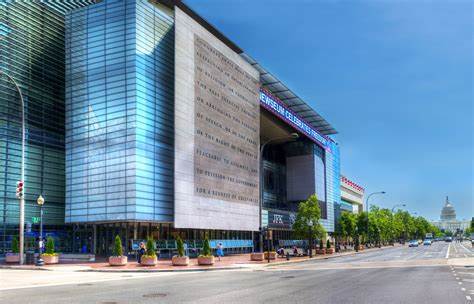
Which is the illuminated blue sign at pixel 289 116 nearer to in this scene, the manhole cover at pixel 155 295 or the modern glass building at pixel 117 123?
the modern glass building at pixel 117 123

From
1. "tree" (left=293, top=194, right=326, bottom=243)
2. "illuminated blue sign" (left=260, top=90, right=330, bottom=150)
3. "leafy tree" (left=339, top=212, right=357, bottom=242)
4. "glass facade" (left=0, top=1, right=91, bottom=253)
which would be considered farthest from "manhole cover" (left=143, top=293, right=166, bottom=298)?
"leafy tree" (left=339, top=212, right=357, bottom=242)

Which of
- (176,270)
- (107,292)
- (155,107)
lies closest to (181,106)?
(155,107)

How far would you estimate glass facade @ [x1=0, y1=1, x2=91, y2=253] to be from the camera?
5334 centimetres

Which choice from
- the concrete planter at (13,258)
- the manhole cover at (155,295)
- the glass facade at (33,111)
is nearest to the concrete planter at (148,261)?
the concrete planter at (13,258)

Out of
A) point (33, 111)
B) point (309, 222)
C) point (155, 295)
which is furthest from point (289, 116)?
point (155, 295)

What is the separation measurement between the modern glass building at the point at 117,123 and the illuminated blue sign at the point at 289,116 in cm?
1500

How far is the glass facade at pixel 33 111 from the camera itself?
53.3 meters

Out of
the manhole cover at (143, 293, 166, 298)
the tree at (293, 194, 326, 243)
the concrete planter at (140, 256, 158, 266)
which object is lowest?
the concrete planter at (140, 256, 158, 266)

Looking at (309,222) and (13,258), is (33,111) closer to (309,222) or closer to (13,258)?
(13,258)

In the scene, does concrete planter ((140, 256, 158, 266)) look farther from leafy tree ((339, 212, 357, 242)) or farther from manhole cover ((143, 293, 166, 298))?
leafy tree ((339, 212, 357, 242))

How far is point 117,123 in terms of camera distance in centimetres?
5366

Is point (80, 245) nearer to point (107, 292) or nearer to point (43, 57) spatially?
point (43, 57)

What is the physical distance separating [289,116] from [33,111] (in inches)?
1726

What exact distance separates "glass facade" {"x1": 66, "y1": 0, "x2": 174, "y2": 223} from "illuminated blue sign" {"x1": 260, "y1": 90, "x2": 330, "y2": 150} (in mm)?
25760
